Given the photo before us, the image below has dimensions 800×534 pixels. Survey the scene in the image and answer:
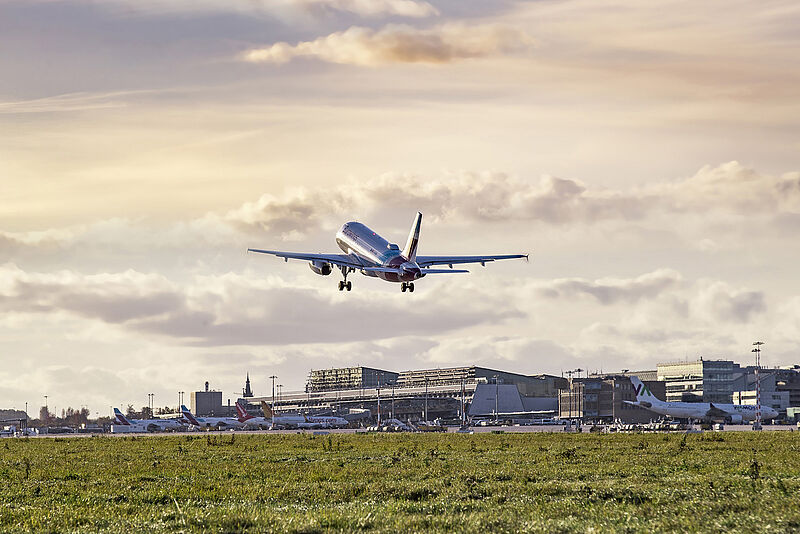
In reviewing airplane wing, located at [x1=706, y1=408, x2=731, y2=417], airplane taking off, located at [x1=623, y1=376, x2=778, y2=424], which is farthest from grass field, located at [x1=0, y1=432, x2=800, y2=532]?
airplane taking off, located at [x1=623, y1=376, x2=778, y2=424]

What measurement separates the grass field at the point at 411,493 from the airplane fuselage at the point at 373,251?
3722cm

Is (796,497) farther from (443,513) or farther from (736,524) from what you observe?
(443,513)

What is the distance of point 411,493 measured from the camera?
→ 35562 mm

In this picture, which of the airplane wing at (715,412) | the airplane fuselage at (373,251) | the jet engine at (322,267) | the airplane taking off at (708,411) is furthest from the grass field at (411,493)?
the airplane taking off at (708,411)

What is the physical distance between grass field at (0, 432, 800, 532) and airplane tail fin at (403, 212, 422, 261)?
40715mm

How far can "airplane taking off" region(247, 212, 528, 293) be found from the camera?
97.6 metres

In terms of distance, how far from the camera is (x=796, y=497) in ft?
100.0

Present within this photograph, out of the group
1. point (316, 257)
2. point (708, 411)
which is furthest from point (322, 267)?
point (708, 411)

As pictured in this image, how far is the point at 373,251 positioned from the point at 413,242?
9.03 meters

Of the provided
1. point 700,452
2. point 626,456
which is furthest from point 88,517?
point 700,452

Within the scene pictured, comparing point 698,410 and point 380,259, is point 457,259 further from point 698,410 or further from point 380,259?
point 698,410

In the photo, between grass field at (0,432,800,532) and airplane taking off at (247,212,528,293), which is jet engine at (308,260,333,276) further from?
grass field at (0,432,800,532)

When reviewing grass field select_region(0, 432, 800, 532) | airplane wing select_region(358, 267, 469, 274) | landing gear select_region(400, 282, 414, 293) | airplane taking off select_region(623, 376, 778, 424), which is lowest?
airplane taking off select_region(623, 376, 778, 424)

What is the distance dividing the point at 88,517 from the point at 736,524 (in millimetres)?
18742
